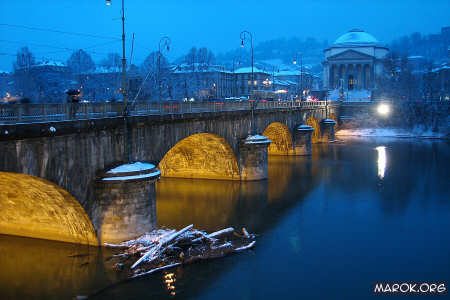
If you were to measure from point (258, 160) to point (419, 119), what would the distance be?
5745cm

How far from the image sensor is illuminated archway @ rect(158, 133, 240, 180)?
109ft

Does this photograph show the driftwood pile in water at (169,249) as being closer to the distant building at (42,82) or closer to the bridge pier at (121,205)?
the bridge pier at (121,205)

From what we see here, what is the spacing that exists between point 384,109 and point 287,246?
7236cm

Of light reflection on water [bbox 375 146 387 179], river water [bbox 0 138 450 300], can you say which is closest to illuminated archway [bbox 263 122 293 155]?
light reflection on water [bbox 375 146 387 179]

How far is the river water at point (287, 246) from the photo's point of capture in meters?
16.0

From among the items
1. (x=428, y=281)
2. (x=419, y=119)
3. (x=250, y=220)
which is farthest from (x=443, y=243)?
(x=419, y=119)

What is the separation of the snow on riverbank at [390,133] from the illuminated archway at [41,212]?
6718 centimetres

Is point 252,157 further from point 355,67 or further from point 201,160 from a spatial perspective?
point 355,67

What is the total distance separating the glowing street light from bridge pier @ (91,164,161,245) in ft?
246

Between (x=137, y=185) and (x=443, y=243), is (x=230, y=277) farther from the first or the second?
(x=443, y=243)

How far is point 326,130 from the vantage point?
67750 mm

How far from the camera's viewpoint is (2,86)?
73.3 meters

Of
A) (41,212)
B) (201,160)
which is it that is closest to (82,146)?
(41,212)

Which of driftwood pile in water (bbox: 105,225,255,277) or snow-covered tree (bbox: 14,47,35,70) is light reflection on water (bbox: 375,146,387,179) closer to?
driftwood pile in water (bbox: 105,225,255,277)
